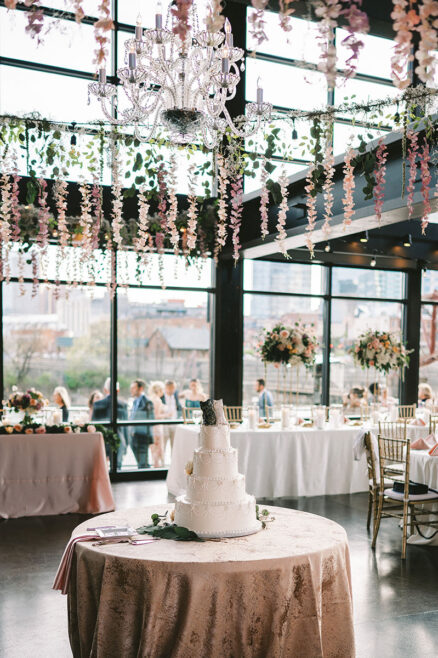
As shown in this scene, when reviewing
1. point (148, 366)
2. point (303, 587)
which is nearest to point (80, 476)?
point (148, 366)

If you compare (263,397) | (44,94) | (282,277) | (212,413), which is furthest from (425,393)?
(212,413)

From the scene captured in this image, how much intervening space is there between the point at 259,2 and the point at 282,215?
4.19 m

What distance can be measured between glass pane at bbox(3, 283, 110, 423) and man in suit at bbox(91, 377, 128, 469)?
4.4 inches

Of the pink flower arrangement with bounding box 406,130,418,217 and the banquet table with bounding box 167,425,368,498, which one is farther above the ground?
the pink flower arrangement with bounding box 406,130,418,217

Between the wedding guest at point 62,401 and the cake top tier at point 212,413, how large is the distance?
566cm

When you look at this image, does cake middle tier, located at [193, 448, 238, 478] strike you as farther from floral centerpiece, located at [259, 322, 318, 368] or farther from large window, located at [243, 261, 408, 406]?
large window, located at [243, 261, 408, 406]

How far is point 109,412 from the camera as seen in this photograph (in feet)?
30.4

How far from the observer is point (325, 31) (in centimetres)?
166

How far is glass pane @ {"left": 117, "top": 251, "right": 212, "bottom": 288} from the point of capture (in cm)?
909

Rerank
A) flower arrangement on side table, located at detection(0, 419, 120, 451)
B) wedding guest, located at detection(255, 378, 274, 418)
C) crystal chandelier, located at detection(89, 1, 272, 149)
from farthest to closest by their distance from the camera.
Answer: wedding guest, located at detection(255, 378, 274, 418) → flower arrangement on side table, located at detection(0, 419, 120, 451) → crystal chandelier, located at detection(89, 1, 272, 149)

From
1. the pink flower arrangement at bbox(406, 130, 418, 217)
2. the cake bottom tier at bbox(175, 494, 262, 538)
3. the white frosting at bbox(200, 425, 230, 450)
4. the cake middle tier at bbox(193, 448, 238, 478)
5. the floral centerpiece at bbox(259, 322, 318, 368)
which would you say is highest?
the pink flower arrangement at bbox(406, 130, 418, 217)

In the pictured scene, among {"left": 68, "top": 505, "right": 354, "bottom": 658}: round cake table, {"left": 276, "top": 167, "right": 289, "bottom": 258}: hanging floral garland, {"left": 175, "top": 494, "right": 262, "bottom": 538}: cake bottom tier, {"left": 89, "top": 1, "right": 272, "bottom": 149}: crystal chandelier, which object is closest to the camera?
{"left": 68, "top": 505, "right": 354, "bottom": 658}: round cake table

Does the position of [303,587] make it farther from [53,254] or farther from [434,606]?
[53,254]

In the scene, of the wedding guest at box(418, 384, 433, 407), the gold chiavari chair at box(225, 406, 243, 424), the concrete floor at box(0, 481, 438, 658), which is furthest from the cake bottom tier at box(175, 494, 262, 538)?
the wedding guest at box(418, 384, 433, 407)
